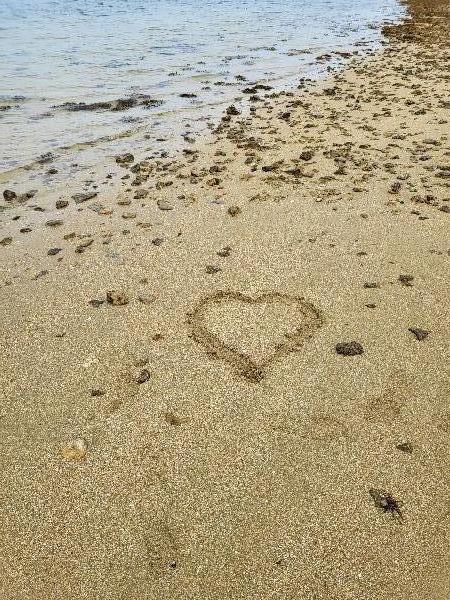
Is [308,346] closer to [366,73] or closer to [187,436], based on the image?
[187,436]

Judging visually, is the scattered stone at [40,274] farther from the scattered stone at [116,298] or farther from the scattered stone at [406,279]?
the scattered stone at [406,279]

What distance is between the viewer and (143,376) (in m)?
3.10

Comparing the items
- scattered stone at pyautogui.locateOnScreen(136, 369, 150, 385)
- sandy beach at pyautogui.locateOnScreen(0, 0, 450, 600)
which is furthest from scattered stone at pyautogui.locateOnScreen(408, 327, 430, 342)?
scattered stone at pyautogui.locateOnScreen(136, 369, 150, 385)

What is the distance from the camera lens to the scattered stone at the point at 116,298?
3764 millimetres

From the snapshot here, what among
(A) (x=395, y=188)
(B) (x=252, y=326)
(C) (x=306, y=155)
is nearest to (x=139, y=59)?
(C) (x=306, y=155)

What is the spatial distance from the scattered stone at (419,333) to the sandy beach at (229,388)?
0.02 m

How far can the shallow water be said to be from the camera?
26.2 ft

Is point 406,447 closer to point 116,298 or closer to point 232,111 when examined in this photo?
point 116,298

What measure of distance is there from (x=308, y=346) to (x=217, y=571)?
1551mm

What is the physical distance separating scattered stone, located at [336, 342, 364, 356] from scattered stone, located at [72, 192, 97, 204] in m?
3.49

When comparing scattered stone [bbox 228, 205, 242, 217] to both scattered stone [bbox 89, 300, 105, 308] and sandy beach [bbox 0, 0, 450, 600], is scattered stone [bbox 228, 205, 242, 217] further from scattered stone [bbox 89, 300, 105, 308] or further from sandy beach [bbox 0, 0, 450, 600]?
scattered stone [bbox 89, 300, 105, 308]

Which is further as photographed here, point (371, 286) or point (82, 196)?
point (82, 196)

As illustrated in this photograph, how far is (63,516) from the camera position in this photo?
7.78 feet

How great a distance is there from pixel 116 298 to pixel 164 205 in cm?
176
